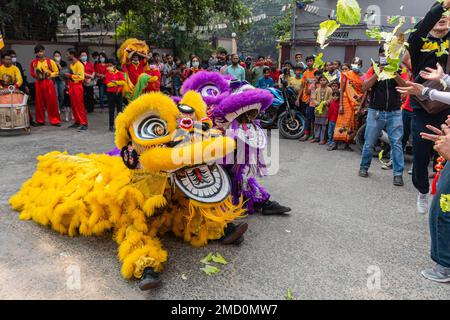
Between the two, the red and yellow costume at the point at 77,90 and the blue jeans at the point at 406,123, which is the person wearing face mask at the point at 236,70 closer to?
the red and yellow costume at the point at 77,90

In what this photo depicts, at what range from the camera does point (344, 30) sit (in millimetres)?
12516

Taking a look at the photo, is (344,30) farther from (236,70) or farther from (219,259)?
(219,259)

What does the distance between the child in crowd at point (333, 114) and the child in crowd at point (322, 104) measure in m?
0.11

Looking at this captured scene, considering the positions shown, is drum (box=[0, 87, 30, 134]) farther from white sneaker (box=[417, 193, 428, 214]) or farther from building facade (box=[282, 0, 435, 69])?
building facade (box=[282, 0, 435, 69])

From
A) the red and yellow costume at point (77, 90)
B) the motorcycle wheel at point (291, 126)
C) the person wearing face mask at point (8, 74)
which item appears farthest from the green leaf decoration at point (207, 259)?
the person wearing face mask at point (8, 74)

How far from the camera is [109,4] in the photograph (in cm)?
1146

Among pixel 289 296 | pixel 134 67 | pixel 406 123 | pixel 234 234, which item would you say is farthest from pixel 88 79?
pixel 289 296

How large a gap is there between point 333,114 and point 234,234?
4.19 metres

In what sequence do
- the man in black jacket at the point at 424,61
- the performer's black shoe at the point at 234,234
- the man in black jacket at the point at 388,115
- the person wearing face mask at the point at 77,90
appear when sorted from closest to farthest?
the performer's black shoe at the point at 234,234, the man in black jacket at the point at 424,61, the man in black jacket at the point at 388,115, the person wearing face mask at the point at 77,90

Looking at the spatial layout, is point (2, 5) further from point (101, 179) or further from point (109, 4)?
point (101, 179)

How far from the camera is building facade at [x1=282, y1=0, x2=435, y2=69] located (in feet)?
37.7

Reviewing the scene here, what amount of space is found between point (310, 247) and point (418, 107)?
57.2 inches

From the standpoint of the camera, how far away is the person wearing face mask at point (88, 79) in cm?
874
